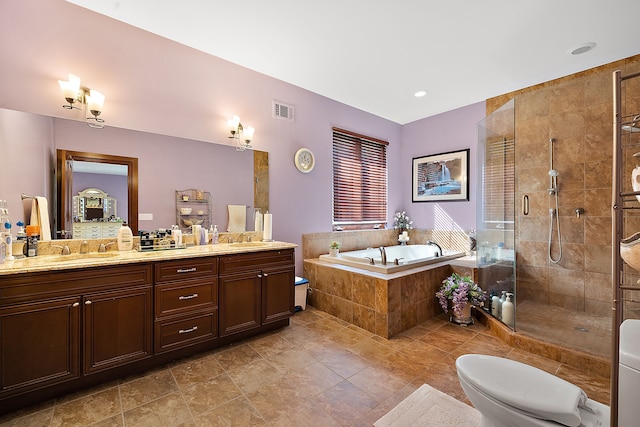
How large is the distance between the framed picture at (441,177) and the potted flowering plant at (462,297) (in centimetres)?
164

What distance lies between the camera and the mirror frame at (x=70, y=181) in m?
2.22

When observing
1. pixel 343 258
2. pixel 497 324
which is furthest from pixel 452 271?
→ pixel 343 258

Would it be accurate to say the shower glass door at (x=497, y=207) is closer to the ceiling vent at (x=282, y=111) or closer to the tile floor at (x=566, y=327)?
the tile floor at (x=566, y=327)

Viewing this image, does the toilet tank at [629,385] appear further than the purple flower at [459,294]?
No

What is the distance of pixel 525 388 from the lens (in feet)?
3.91

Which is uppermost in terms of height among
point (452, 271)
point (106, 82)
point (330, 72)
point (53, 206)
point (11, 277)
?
point (330, 72)

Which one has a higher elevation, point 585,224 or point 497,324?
point 585,224

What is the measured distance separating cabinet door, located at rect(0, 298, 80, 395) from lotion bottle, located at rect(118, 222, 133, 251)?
2.12 ft

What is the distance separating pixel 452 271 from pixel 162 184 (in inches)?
132

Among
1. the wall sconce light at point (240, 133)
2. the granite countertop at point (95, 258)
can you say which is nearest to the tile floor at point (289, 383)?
the granite countertop at point (95, 258)

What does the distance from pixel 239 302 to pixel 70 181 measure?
1679 millimetres

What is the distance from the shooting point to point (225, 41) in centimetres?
272

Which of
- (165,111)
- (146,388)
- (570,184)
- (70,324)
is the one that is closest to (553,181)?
(570,184)

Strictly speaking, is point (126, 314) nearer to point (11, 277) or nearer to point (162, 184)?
point (11, 277)
